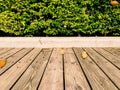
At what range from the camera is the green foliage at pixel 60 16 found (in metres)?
6.58

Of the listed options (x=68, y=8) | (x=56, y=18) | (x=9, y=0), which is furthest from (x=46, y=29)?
(x=9, y=0)

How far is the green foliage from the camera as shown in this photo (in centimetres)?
658

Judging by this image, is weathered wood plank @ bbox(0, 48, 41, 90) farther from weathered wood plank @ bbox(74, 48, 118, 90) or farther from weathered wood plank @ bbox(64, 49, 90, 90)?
weathered wood plank @ bbox(74, 48, 118, 90)

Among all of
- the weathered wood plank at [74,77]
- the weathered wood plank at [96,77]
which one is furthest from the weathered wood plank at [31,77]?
the weathered wood plank at [96,77]

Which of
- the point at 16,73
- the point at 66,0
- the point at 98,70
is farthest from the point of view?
the point at 66,0

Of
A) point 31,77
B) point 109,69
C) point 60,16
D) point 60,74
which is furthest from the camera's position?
point 60,16

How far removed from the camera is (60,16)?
660 cm

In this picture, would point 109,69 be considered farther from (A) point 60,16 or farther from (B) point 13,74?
(A) point 60,16

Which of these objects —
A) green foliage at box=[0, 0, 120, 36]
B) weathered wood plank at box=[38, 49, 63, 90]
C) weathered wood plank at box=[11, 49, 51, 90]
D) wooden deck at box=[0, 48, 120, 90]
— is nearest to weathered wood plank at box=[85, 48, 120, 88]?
wooden deck at box=[0, 48, 120, 90]

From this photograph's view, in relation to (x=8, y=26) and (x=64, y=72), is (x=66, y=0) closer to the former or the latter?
(x=8, y=26)

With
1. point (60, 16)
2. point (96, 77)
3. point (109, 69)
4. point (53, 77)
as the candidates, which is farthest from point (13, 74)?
point (60, 16)

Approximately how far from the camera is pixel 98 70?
129 inches

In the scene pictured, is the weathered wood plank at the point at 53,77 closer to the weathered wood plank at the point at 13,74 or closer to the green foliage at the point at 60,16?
the weathered wood plank at the point at 13,74

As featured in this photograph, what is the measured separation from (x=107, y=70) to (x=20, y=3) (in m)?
4.05
